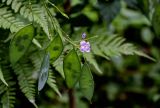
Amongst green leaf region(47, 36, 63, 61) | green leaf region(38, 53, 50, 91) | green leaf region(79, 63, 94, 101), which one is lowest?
green leaf region(79, 63, 94, 101)

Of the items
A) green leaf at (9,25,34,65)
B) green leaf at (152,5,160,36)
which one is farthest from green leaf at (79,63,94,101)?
green leaf at (152,5,160,36)

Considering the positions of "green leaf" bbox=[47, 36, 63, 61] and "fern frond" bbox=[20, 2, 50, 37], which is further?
"fern frond" bbox=[20, 2, 50, 37]

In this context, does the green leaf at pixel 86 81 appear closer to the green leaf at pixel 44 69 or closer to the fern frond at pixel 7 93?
the green leaf at pixel 44 69

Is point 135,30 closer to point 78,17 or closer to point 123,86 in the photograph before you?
point 123,86

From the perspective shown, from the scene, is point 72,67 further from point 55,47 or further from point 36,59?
point 36,59

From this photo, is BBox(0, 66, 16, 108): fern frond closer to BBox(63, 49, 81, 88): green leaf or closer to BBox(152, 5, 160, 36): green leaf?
BBox(63, 49, 81, 88): green leaf

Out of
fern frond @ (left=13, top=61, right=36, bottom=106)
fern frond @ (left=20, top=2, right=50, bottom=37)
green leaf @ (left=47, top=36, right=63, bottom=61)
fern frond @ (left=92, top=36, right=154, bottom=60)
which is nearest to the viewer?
green leaf @ (left=47, top=36, right=63, bottom=61)

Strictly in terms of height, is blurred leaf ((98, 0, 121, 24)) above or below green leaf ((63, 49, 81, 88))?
below

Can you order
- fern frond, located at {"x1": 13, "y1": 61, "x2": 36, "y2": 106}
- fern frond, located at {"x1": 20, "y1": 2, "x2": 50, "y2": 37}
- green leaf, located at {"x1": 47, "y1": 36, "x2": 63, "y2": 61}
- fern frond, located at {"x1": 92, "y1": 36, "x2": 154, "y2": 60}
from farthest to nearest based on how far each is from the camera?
fern frond, located at {"x1": 92, "y1": 36, "x2": 154, "y2": 60} < fern frond, located at {"x1": 13, "y1": 61, "x2": 36, "y2": 106} < fern frond, located at {"x1": 20, "y1": 2, "x2": 50, "y2": 37} < green leaf, located at {"x1": 47, "y1": 36, "x2": 63, "y2": 61}
